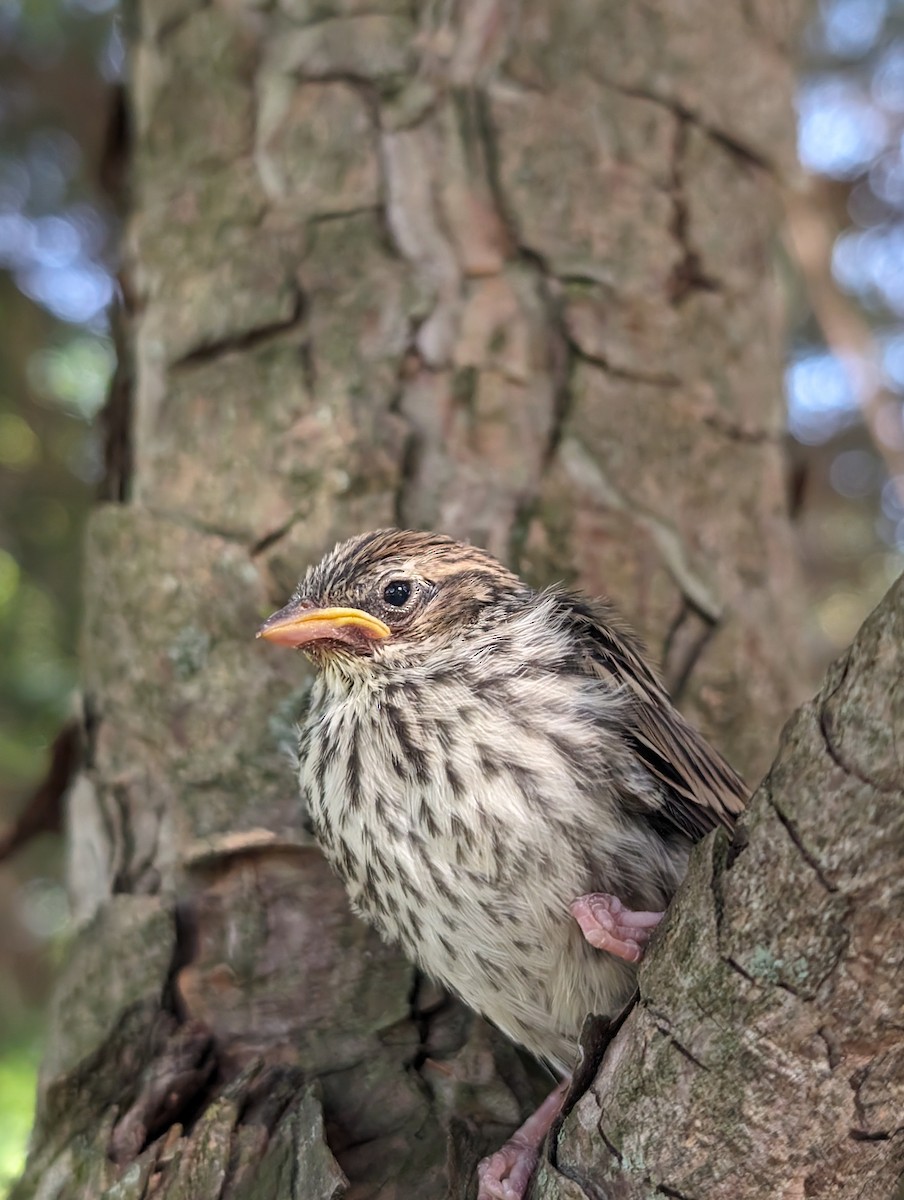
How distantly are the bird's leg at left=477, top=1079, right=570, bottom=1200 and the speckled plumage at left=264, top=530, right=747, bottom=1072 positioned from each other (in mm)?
163

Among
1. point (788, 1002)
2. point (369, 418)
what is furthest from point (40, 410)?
point (788, 1002)

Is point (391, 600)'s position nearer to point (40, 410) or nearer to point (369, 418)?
point (369, 418)

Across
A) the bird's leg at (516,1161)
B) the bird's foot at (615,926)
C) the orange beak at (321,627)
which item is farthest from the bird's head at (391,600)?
the bird's leg at (516,1161)

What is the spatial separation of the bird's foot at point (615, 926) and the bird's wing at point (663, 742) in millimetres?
256

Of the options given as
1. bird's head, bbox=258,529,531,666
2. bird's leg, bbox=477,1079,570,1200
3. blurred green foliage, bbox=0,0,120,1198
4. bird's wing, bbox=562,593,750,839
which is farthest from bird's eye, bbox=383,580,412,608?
blurred green foliage, bbox=0,0,120,1198

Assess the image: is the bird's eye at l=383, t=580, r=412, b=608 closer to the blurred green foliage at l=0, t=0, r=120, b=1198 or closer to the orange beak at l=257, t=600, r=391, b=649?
the orange beak at l=257, t=600, r=391, b=649

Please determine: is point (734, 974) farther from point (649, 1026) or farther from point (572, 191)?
point (572, 191)

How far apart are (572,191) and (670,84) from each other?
1.70ft

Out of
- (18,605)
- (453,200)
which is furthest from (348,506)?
(18,605)

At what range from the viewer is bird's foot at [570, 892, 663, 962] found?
197 centimetres

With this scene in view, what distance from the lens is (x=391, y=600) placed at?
251 cm

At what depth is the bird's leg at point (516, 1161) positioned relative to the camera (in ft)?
6.57

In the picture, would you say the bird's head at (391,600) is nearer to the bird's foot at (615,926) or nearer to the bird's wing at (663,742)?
the bird's wing at (663,742)

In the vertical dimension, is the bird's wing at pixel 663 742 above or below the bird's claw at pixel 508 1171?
above
